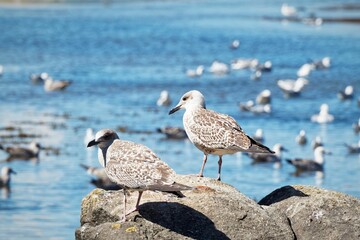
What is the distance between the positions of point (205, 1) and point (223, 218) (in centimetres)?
7332

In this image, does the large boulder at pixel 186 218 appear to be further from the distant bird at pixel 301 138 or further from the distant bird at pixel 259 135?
the distant bird at pixel 301 138

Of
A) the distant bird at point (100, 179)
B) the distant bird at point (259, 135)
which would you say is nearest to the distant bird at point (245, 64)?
the distant bird at point (259, 135)

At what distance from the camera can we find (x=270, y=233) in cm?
966

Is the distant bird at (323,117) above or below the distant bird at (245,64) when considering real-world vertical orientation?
above

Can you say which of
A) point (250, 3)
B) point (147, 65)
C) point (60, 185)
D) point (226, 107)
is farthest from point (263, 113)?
point (250, 3)

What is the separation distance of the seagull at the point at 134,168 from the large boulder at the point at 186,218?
17 centimetres

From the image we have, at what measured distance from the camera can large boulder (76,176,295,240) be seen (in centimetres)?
943

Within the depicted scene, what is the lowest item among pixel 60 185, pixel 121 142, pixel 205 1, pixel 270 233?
pixel 205 1

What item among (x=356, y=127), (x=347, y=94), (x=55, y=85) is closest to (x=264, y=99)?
(x=347, y=94)

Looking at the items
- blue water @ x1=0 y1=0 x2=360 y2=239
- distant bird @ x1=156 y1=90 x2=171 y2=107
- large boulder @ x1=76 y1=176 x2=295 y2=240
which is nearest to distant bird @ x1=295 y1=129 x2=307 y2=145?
blue water @ x1=0 y1=0 x2=360 y2=239

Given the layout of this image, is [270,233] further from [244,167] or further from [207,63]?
[207,63]

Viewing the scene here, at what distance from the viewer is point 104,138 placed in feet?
32.1

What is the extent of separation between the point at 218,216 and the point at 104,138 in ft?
4.61

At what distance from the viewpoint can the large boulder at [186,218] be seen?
943 centimetres
